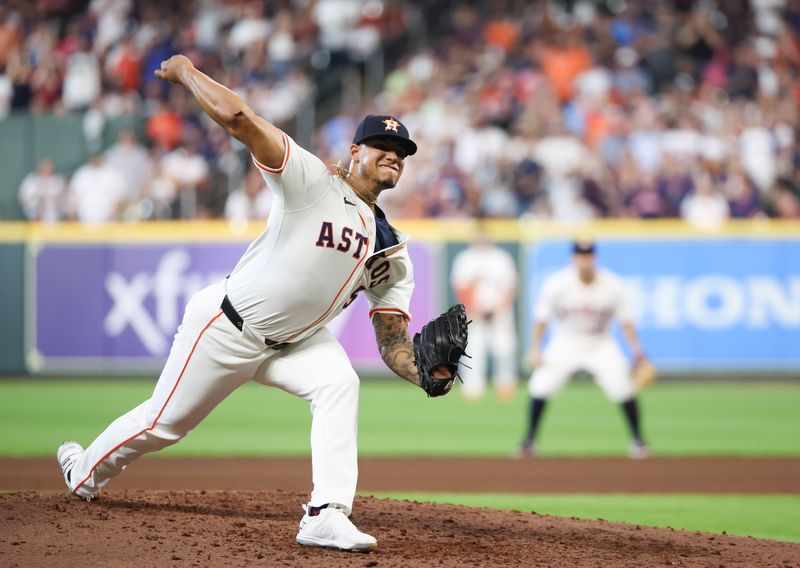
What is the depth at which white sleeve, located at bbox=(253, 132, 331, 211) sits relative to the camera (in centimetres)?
542

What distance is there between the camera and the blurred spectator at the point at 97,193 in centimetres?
1755

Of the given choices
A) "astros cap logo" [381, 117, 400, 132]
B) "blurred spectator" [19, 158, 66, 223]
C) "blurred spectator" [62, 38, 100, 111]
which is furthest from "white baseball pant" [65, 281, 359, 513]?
"blurred spectator" [62, 38, 100, 111]

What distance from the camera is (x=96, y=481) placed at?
6.34 m

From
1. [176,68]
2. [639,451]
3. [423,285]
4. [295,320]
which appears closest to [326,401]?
[295,320]

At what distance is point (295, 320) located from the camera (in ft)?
19.1

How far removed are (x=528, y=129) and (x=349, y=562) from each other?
13092 mm

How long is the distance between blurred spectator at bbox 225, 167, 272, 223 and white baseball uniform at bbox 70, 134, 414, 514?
1172 centimetres

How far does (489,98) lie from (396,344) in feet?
41.8

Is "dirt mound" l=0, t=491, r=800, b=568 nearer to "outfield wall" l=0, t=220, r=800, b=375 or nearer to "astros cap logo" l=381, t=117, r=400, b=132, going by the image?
"astros cap logo" l=381, t=117, r=400, b=132

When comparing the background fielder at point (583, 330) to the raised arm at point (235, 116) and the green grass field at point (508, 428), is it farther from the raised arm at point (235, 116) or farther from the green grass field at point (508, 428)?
the raised arm at point (235, 116)

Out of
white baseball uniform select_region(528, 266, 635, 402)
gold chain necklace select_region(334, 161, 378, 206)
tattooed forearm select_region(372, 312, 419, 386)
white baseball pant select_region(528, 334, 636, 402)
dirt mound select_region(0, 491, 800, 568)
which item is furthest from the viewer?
white baseball uniform select_region(528, 266, 635, 402)

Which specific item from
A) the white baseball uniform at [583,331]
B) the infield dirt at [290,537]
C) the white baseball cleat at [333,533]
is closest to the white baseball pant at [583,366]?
the white baseball uniform at [583,331]

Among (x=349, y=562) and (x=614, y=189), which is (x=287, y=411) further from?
(x=349, y=562)

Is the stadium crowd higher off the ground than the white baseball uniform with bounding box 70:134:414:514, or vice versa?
the stadium crowd
